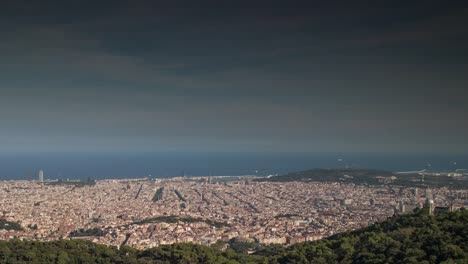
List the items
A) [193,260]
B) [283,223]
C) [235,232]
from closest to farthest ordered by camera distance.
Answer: [193,260] < [235,232] < [283,223]

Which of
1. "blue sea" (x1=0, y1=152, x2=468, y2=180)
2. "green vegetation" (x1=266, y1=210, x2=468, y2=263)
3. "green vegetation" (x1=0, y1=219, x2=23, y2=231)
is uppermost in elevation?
"green vegetation" (x1=266, y1=210, x2=468, y2=263)

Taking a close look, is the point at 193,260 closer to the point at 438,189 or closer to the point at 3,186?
the point at 438,189

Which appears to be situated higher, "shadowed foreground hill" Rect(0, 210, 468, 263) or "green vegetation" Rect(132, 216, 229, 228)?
"shadowed foreground hill" Rect(0, 210, 468, 263)

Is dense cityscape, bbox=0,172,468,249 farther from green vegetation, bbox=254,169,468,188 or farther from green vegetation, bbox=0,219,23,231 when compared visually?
green vegetation, bbox=254,169,468,188

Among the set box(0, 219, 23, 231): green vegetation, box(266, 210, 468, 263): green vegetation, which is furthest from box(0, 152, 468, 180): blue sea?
box(266, 210, 468, 263): green vegetation

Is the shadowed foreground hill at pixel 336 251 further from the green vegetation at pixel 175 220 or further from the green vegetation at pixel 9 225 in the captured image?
the green vegetation at pixel 9 225

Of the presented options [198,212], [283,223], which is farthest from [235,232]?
[198,212]

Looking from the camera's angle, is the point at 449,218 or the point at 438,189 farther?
the point at 438,189
